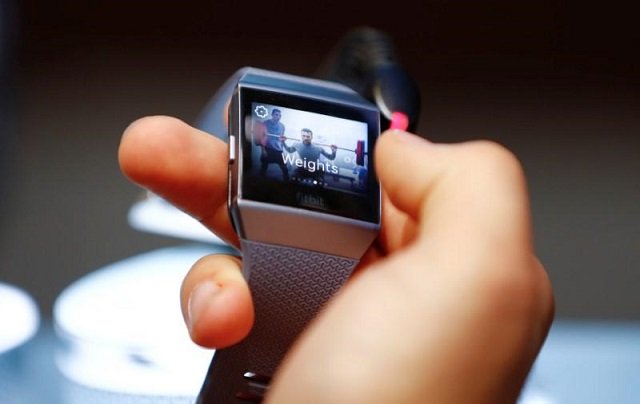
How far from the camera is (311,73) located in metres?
1.38

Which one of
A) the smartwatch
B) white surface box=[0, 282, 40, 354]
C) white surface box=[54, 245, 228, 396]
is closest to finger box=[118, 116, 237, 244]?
the smartwatch

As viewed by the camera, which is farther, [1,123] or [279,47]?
[279,47]

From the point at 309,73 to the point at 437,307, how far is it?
3.13 ft

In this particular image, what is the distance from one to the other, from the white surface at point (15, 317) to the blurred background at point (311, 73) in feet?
0.05

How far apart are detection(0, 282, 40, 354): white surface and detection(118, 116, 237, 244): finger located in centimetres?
51

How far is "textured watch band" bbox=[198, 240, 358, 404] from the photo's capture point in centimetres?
61

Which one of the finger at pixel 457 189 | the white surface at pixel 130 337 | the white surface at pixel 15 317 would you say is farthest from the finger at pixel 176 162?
the white surface at pixel 15 317

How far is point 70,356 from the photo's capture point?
1032mm

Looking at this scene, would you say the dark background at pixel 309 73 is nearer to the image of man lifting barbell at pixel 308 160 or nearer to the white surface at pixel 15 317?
the white surface at pixel 15 317

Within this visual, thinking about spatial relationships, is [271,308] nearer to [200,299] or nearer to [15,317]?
[200,299]

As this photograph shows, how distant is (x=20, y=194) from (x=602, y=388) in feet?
2.68

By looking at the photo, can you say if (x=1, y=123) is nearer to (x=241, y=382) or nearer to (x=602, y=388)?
(x=241, y=382)

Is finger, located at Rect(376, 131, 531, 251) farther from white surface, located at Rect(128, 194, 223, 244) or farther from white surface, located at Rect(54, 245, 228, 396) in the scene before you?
white surface, located at Rect(128, 194, 223, 244)

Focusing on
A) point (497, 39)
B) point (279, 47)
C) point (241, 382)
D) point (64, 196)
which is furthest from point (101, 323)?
point (497, 39)
